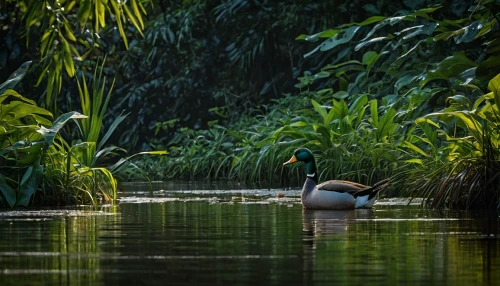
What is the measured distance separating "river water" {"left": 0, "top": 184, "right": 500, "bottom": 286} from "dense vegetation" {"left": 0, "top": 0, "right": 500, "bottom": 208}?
3.37ft

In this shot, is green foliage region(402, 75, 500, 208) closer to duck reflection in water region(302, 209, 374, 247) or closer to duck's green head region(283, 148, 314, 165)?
duck reflection in water region(302, 209, 374, 247)

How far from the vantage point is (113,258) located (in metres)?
6.59

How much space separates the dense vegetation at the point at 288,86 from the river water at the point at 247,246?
1027mm

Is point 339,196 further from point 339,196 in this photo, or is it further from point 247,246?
point 247,246

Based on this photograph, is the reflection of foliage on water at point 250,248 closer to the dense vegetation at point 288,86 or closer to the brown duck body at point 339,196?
the brown duck body at point 339,196

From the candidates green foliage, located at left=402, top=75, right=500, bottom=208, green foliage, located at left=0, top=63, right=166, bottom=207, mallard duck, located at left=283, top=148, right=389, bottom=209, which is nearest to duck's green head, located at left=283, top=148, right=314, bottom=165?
mallard duck, located at left=283, top=148, right=389, bottom=209

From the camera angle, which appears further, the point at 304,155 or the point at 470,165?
the point at 304,155

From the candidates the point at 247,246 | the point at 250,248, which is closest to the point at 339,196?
the point at 247,246

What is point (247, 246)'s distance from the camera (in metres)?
7.32

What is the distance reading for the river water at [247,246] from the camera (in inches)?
225

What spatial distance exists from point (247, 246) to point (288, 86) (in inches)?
707

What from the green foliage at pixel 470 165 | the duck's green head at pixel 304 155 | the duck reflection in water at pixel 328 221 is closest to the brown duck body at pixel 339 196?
the duck reflection in water at pixel 328 221

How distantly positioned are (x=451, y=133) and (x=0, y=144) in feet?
15.7

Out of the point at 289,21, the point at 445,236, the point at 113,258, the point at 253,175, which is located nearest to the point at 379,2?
Result: the point at 289,21
